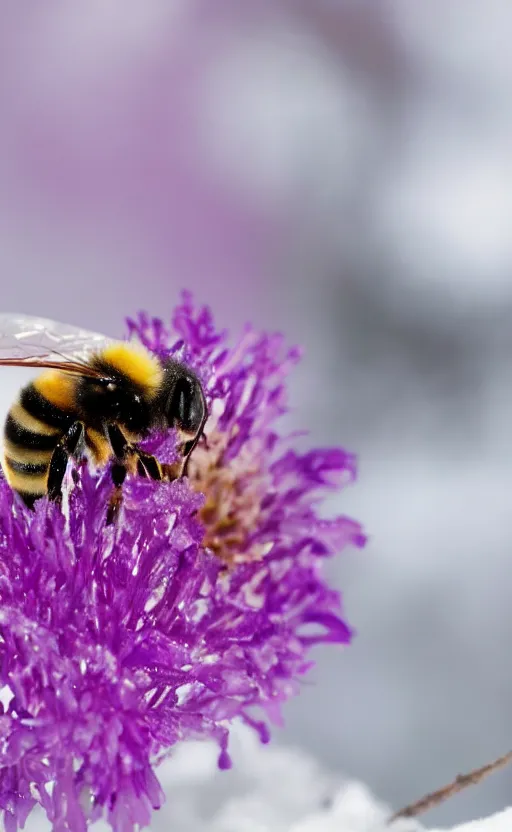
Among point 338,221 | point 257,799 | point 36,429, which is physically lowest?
point 257,799

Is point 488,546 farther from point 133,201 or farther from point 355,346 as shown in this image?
point 133,201

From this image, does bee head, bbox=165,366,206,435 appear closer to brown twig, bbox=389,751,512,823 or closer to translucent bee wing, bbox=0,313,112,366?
translucent bee wing, bbox=0,313,112,366

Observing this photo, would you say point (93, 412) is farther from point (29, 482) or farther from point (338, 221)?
point (338, 221)

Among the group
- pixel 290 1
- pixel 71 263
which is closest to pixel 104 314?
pixel 71 263

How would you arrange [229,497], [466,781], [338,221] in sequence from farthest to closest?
[338,221]
[229,497]
[466,781]

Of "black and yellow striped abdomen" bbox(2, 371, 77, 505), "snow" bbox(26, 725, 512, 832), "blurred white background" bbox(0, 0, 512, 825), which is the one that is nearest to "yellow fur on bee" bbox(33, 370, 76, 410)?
"black and yellow striped abdomen" bbox(2, 371, 77, 505)

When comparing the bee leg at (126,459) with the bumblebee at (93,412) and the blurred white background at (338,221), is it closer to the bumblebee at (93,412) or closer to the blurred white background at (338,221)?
the bumblebee at (93,412)

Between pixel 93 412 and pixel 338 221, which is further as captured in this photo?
pixel 338 221

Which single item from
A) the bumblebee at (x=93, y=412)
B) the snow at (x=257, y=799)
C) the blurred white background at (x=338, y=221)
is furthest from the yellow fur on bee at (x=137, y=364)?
the blurred white background at (x=338, y=221)

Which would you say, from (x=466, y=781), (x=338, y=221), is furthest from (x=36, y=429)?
(x=338, y=221)
